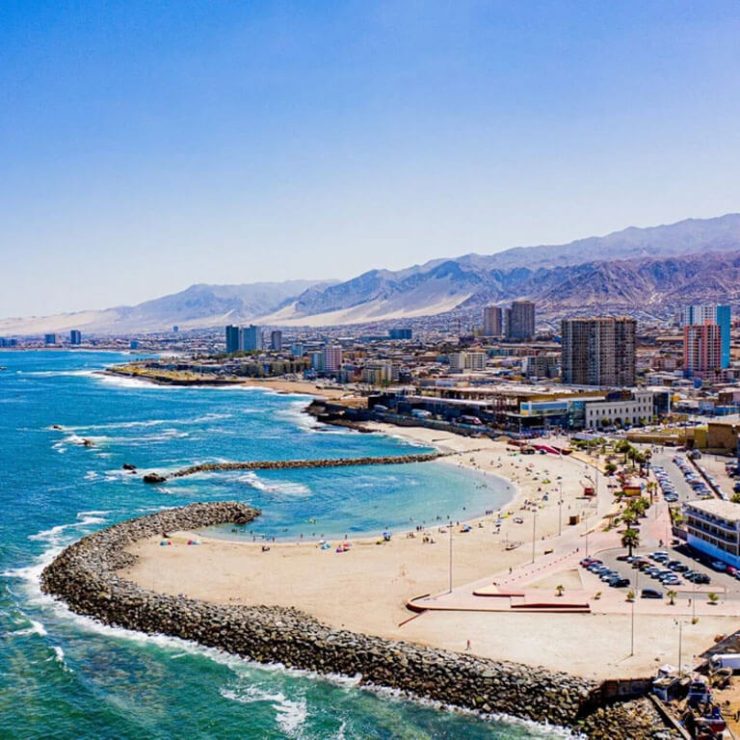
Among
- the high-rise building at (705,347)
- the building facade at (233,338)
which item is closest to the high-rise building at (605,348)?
the high-rise building at (705,347)

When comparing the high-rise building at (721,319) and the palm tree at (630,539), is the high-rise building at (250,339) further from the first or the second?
the palm tree at (630,539)

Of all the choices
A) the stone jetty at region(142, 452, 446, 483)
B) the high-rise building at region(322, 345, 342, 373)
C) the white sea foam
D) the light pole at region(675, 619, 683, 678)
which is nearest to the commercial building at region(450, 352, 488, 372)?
the high-rise building at region(322, 345, 342, 373)

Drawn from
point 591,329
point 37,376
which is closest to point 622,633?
point 591,329

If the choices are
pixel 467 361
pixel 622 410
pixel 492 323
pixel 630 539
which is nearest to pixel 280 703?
pixel 630 539

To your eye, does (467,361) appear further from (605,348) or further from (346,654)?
(346,654)

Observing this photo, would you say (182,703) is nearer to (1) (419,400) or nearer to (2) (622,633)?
(2) (622,633)

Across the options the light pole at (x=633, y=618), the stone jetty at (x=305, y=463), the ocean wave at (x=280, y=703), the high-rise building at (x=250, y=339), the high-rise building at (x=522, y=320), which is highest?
the high-rise building at (x=522, y=320)
